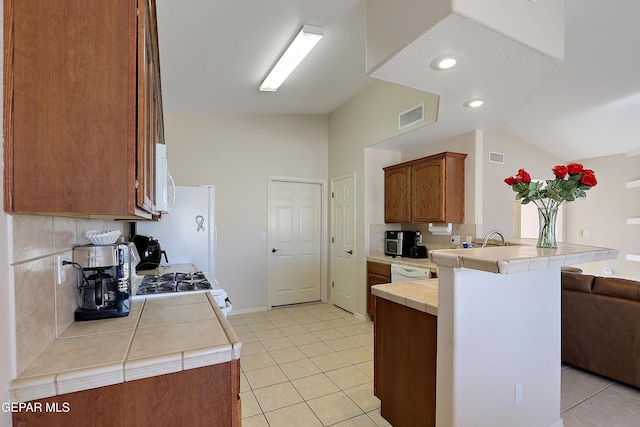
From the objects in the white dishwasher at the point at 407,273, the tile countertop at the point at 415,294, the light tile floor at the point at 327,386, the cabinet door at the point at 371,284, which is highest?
the tile countertop at the point at 415,294

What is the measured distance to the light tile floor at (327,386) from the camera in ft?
7.10

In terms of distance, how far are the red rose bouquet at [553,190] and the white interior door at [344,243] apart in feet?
8.83

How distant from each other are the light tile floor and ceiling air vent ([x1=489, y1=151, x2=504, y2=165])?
2.27 meters

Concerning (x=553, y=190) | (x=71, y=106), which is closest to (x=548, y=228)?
(x=553, y=190)

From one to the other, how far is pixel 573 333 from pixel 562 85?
256cm

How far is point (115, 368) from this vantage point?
3.00 feet

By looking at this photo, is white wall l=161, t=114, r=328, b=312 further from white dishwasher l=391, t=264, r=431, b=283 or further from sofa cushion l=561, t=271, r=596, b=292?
sofa cushion l=561, t=271, r=596, b=292

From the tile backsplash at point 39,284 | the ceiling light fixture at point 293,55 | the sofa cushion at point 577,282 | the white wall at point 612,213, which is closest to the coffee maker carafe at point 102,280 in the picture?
the tile backsplash at point 39,284

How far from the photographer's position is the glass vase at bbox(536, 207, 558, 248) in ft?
6.09

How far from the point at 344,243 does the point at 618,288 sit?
10.1 ft

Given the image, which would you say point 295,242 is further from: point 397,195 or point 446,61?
point 446,61

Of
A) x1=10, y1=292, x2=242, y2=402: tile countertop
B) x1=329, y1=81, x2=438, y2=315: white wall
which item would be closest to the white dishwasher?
x1=329, y1=81, x2=438, y2=315: white wall

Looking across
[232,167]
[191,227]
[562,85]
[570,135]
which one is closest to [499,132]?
[562,85]

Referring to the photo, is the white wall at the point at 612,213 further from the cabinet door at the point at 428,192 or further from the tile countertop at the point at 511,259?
the tile countertop at the point at 511,259
